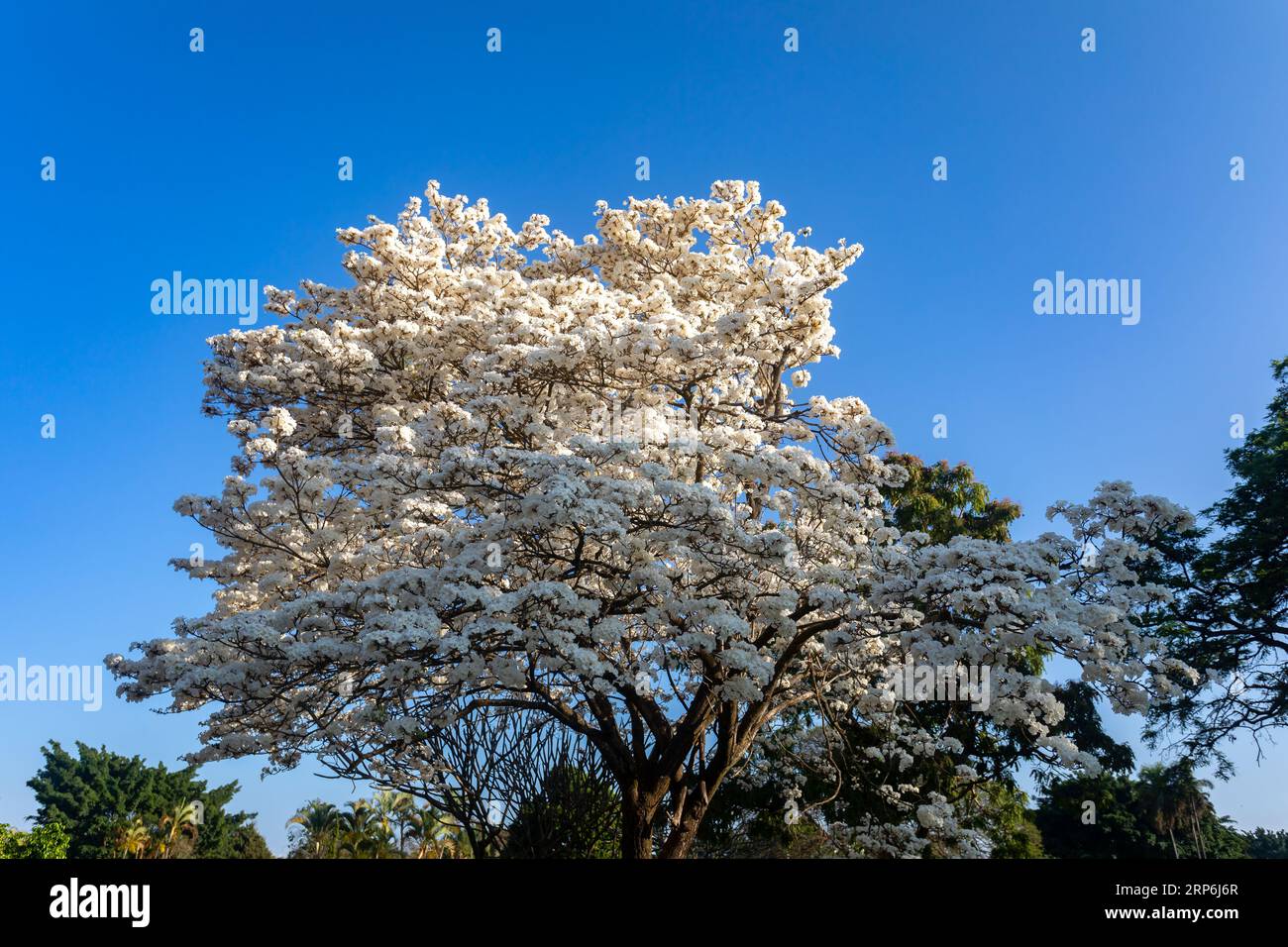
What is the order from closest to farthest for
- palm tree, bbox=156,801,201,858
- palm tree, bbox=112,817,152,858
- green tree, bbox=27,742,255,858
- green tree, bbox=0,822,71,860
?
green tree, bbox=0,822,71,860, palm tree, bbox=156,801,201,858, palm tree, bbox=112,817,152,858, green tree, bbox=27,742,255,858

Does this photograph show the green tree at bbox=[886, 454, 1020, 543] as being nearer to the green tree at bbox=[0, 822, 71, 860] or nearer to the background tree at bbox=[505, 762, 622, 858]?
the background tree at bbox=[505, 762, 622, 858]

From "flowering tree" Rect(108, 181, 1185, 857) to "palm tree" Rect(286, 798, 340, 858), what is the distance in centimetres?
1878

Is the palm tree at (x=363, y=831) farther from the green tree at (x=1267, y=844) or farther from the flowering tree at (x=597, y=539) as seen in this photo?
the green tree at (x=1267, y=844)

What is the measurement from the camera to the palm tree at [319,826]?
29.9m

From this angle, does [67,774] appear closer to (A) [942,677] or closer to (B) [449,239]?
(B) [449,239]

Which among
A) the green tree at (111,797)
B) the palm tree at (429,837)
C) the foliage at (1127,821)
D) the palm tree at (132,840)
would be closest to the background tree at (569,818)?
the palm tree at (429,837)

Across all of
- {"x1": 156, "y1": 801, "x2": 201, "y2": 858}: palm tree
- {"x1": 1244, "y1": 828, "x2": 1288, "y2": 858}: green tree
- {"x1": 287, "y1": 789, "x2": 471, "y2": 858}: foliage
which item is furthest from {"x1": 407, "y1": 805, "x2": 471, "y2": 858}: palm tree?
{"x1": 1244, "y1": 828, "x2": 1288, "y2": 858}: green tree

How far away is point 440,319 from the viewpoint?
12.3 meters

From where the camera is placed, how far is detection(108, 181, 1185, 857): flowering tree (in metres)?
8.79
